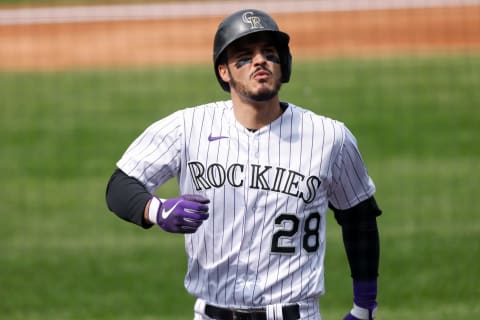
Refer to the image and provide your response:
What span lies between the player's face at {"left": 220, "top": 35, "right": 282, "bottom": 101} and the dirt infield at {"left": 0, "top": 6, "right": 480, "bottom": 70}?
12.6 metres

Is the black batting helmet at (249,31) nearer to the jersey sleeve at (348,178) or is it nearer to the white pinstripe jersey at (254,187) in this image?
the white pinstripe jersey at (254,187)

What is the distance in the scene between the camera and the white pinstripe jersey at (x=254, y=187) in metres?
4.14

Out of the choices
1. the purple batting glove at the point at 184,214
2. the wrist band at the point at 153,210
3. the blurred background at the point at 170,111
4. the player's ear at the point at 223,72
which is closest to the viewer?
the purple batting glove at the point at 184,214

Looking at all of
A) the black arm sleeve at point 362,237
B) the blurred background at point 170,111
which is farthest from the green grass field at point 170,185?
the black arm sleeve at point 362,237

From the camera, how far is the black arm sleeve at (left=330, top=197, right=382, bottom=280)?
4398 mm

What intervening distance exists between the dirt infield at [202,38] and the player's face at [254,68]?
12.6m

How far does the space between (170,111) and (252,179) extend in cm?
1000

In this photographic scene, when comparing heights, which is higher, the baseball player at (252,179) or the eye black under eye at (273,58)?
the eye black under eye at (273,58)

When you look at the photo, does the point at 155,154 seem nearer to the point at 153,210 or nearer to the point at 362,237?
the point at 153,210

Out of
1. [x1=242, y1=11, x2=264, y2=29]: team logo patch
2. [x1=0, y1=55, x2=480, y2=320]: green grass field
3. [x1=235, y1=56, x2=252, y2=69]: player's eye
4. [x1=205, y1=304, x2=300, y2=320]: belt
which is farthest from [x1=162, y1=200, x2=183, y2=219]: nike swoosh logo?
[x1=0, y1=55, x2=480, y2=320]: green grass field

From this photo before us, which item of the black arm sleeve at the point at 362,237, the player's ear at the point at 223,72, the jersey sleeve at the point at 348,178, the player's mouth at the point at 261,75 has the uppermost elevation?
the player's ear at the point at 223,72

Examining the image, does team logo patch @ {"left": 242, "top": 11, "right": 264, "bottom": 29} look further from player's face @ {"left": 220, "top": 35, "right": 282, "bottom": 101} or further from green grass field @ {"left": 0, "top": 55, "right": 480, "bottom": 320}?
green grass field @ {"left": 0, "top": 55, "right": 480, "bottom": 320}

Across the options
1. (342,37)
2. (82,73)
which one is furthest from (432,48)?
(82,73)

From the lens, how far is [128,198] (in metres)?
4.06
